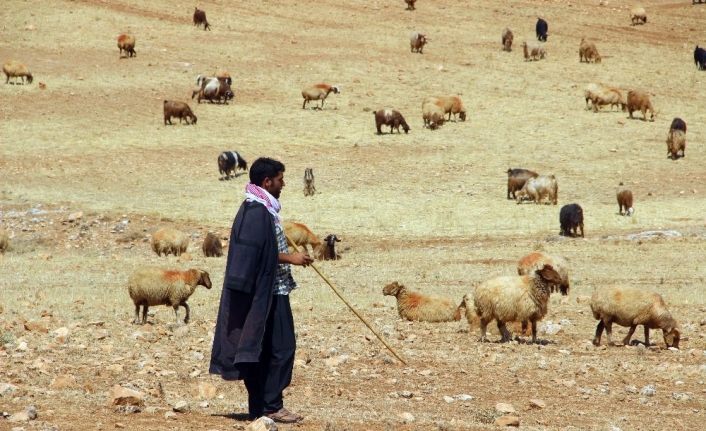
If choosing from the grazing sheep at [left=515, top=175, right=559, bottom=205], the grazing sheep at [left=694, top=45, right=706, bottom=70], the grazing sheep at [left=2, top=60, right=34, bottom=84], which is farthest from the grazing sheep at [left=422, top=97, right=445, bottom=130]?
the grazing sheep at [left=2, top=60, right=34, bottom=84]

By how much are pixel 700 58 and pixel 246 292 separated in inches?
1513

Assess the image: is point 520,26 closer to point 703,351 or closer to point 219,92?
point 219,92

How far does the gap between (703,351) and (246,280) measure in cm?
614

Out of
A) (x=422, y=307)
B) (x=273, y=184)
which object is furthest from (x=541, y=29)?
(x=273, y=184)

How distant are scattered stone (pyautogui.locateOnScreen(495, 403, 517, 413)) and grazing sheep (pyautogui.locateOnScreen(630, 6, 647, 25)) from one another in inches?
1699

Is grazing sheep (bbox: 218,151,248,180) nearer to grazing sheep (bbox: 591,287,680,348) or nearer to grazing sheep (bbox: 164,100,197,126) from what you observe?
grazing sheep (bbox: 164,100,197,126)

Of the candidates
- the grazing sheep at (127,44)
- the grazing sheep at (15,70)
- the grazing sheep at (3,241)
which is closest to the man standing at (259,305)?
the grazing sheep at (3,241)

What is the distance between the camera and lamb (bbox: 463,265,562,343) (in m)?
12.5

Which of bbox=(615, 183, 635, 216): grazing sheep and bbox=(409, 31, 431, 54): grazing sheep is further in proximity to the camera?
bbox=(409, 31, 431, 54): grazing sheep

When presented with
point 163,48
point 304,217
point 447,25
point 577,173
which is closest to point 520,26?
point 447,25

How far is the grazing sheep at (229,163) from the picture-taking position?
29.5 m

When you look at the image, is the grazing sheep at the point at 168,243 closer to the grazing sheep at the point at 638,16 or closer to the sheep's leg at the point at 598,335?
the sheep's leg at the point at 598,335

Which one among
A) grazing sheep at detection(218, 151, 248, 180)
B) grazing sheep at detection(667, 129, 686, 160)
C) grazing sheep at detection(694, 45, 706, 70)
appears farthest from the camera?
grazing sheep at detection(694, 45, 706, 70)

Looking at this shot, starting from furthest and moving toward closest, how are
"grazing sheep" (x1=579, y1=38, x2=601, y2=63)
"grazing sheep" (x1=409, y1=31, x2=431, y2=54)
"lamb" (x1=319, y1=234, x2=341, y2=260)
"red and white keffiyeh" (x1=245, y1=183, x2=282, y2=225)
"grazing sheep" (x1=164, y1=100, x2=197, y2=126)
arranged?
"grazing sheep" (x1=409, y1=31, x2=431, y2=54), "grazing sheep" (x1=579, y1=38, x2=601, y2=63), "grazing sheep" (x1=164, y1=100, x2=197, y2=126), "lamb" (x1=319, y1=234, x2=341, y2=260), "red and white keffiyeh" (x1=245, y1=183, x2=282, y2=225)
